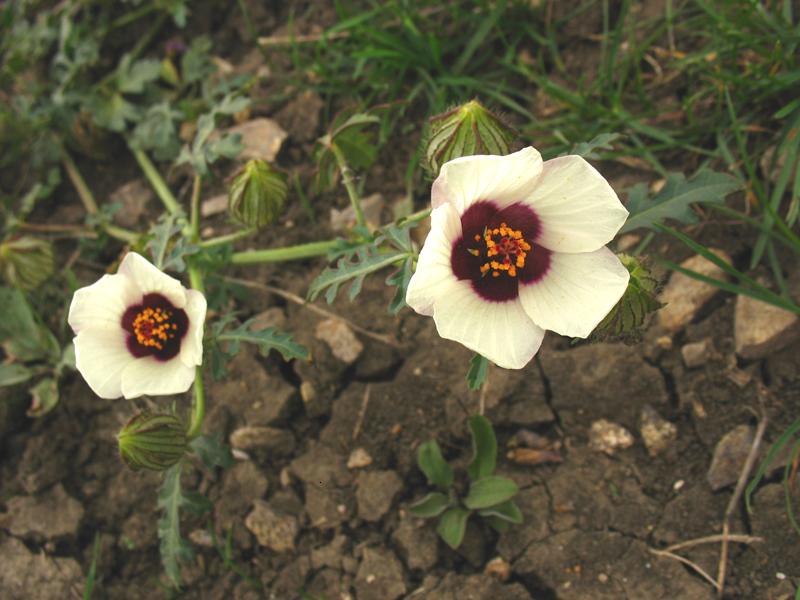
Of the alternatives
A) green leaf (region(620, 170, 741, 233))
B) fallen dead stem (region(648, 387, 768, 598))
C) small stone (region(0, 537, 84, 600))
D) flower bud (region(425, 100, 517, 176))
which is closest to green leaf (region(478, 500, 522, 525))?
fallen dead stem (region(648, 387, 768, 598))

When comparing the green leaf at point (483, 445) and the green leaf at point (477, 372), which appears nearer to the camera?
the green leaf at point (477, 372)

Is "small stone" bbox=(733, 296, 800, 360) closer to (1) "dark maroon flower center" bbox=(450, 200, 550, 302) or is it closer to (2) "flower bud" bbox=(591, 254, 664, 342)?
(2) "flower bud" bbox=(591, 254, 664, 342)

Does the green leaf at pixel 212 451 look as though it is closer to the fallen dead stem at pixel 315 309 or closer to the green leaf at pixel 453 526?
the fallen dead stem at pixel 315 309

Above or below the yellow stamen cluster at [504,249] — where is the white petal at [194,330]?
below

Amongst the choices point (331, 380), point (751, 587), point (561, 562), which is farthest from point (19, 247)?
point (751, 587)

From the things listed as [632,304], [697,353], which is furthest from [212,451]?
[697,353]

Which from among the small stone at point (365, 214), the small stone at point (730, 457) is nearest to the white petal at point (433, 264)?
the small stone at point (730, 457)

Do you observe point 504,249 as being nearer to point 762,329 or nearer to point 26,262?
point 762,329

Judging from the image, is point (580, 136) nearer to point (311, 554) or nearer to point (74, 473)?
point (311, 554)
